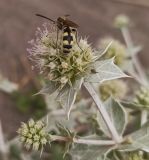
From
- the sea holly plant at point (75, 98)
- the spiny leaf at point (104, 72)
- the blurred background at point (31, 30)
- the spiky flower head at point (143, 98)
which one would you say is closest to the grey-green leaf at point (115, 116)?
the sea holly plant at point (75, 98)

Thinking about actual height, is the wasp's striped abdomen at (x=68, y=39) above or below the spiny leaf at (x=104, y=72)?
above

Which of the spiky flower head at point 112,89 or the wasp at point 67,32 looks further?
the spiky flower head at point 112,89

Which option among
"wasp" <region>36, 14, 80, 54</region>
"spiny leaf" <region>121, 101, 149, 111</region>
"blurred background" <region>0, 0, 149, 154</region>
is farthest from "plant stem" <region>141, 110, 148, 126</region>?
"blurred background" <region>0, 0, 149, 154</region>

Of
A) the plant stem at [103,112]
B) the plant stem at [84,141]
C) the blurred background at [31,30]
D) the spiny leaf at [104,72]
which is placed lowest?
the plant stem at [84,141]

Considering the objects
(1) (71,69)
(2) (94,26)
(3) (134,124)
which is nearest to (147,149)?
(1) (71,69)

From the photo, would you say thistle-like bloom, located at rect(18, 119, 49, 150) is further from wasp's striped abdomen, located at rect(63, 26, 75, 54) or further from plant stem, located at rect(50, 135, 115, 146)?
wasp's striped abdomen, located at rect(63, 26, 75, 54)

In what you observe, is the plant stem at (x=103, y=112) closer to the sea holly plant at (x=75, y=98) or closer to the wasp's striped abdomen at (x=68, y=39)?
the sea holly plant at (x=75, y=98)
